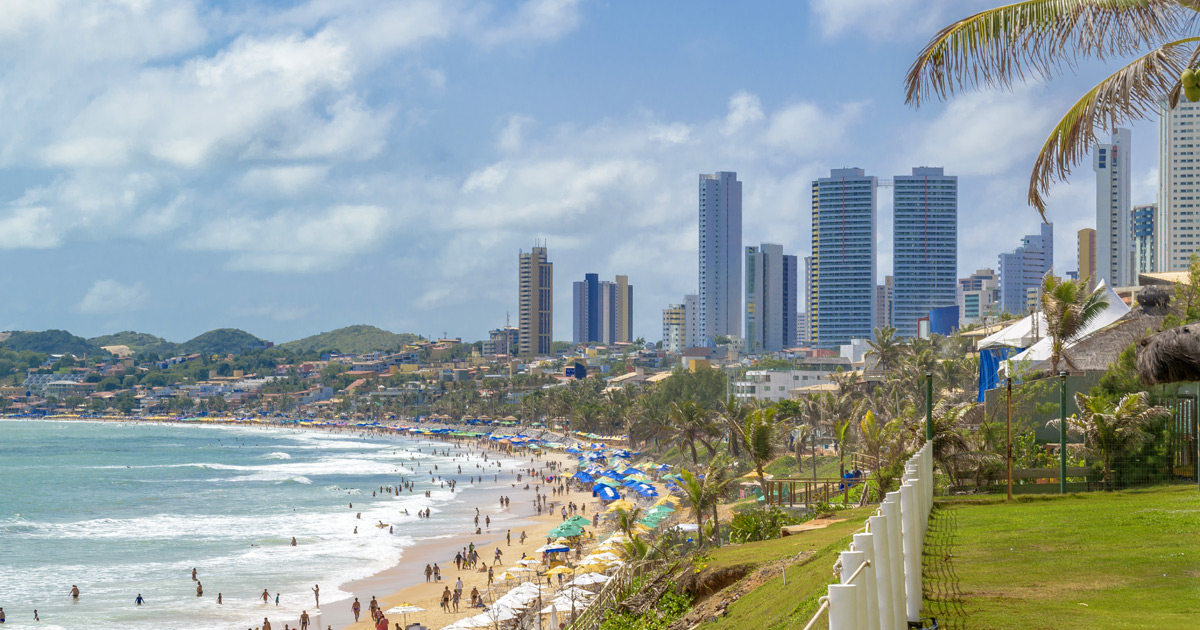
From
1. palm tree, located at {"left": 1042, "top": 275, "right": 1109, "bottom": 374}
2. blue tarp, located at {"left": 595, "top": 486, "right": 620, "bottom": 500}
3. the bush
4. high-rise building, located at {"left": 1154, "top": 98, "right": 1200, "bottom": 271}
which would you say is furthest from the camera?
high-rise building, located at {"left": 1154, "top": 98, "right": 1200, "bottom": 271}

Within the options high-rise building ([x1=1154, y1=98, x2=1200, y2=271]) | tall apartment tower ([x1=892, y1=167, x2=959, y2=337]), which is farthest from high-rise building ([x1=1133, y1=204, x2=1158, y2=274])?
tall apartment tower ([x1=892, y1=167, x2=959, y2=337])

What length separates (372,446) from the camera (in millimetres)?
101125

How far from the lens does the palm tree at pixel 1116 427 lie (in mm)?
14758

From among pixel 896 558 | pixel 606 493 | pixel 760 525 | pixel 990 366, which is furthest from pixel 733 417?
pixel 896 558

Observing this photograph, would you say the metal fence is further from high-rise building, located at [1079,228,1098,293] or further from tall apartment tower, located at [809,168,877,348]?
high-rise building, located at [1079,228,1098,293]

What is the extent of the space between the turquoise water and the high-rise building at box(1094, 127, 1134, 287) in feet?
386

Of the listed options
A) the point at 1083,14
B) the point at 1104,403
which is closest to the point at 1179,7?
the point at 1083,14

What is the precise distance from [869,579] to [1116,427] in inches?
491

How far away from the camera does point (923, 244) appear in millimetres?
173000

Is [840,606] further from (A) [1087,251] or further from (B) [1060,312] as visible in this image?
(A) [1087,251]

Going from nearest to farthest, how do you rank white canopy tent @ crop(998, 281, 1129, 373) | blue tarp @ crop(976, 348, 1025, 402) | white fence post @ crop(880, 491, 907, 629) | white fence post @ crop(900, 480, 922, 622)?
white fence post @ crop(880, 491, 907, 629) → white fence post @ crop(900, 480, 922, 622) → white canopy tent @ crop(998, 281, 1129, 373) → blue tarp @ crop(976, 348, 1025, 402)

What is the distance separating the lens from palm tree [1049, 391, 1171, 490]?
14758mm

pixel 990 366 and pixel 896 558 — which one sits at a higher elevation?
pixel 990 366

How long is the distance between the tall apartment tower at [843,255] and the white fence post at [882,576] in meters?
169
